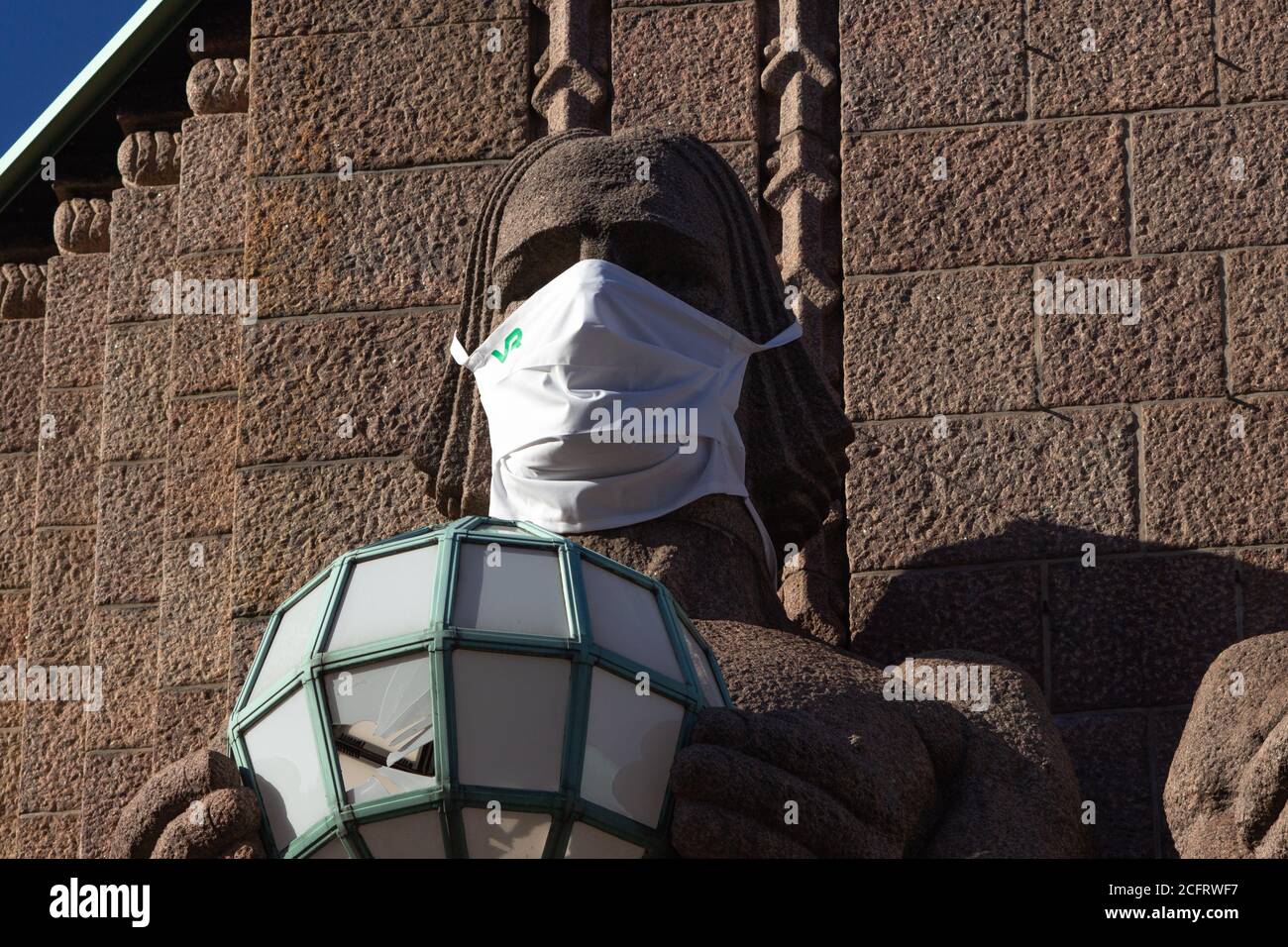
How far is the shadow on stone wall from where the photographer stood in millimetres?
7441

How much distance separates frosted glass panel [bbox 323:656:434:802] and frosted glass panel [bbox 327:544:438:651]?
0.08 metres

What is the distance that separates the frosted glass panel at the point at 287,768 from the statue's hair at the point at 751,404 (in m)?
2.06

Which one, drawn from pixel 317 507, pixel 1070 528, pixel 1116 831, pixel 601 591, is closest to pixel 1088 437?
pixel 1070 528

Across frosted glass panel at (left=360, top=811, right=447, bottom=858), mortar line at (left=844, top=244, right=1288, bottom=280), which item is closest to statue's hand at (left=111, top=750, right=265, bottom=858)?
frosted glass panel at (left=360, top=811, right=447, bottom=858)

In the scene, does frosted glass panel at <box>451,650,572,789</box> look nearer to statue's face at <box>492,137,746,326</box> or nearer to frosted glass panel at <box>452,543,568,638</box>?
frosted glass panel at <box>452,543,568,638</box>

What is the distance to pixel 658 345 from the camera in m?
6.81

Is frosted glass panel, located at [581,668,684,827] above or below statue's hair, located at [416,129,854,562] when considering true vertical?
below

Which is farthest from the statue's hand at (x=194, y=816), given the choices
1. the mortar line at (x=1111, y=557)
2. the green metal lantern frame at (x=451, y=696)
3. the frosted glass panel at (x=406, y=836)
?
the mortar line at (x=1111, y=557)

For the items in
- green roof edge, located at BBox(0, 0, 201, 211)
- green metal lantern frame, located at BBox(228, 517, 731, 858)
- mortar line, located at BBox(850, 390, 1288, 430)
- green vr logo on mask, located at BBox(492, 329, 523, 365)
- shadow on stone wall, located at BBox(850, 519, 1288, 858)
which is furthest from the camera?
green roof edge, located at BBox(0, 0, 201, 211)

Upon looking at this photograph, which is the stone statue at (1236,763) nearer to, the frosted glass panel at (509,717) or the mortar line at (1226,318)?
the frosted glass panel at (509,717)

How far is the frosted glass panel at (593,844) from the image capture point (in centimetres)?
472

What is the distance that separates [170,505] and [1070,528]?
8.69 feet

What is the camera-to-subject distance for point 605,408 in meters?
6.64
